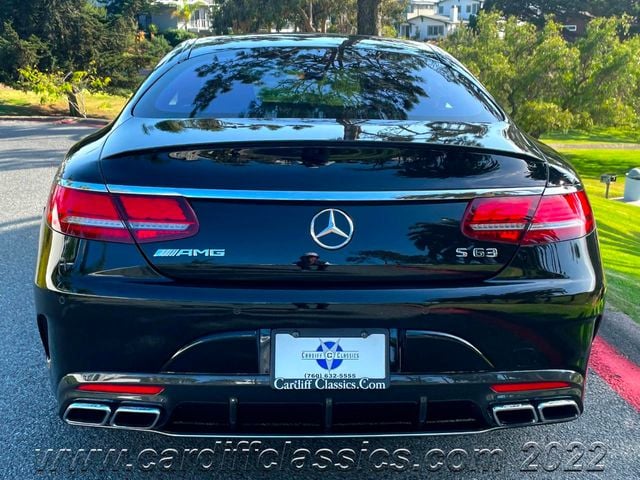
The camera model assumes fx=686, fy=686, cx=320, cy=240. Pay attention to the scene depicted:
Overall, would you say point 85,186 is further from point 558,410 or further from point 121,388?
point 558,410

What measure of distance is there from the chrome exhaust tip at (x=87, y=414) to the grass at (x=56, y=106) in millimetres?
A: 23070

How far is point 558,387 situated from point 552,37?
909 inches

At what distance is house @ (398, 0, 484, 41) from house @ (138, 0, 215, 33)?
2579 cm

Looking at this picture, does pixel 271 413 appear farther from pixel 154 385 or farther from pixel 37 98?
pixel 37 98

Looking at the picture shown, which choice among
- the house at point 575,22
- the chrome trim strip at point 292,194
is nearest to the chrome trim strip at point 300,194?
the chrome trim strip at point 292,194

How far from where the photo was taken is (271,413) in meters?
2.21

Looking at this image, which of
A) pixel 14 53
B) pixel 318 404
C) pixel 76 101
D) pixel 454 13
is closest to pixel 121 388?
pixel 318 404

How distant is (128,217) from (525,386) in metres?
1.39

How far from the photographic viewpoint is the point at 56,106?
27.0 meters

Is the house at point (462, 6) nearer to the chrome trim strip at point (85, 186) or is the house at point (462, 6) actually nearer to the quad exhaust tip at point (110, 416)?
the chrome trim strip at point (85, 186)

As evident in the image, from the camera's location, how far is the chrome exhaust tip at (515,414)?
2.25m

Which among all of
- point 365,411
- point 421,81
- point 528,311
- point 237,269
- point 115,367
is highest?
point 421,81

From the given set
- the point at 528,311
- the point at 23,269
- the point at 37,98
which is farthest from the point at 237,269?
the point at 37,98

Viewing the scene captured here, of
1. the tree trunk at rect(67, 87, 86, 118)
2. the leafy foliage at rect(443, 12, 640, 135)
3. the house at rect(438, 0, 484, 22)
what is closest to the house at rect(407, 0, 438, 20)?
the house at rect(438, 0, 484, 22)
